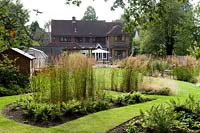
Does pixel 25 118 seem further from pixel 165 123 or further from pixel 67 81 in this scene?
pixel 165 123

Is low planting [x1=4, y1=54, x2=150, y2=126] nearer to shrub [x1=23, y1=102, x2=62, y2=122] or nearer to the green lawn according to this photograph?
shrub [x1=23, y1=102, x2=62, y2=122]

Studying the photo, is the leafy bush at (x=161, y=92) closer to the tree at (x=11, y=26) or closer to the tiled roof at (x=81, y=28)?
the tree at (x=11, y=26)

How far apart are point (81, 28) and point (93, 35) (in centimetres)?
242

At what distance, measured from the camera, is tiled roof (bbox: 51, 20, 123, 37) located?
184ft

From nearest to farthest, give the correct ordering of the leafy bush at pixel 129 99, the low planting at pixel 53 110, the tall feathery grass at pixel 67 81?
the low planting at pixel 53 110 → the tall feathery grass at pixel 67 81 → the leafy bush at pixel 129 99

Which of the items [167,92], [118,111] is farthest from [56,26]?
[118,111]

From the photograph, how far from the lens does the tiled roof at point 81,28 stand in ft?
184

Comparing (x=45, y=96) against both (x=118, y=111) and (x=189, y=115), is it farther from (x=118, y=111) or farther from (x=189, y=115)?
(x=189, y=115)

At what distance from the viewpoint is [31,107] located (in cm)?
842

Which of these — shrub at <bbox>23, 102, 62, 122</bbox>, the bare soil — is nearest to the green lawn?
the bare soil

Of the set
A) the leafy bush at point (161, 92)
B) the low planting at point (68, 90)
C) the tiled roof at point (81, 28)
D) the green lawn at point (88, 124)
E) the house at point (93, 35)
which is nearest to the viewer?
the green lawn at point (88, 124)

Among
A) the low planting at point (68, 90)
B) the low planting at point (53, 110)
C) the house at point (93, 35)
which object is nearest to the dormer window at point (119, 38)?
the house at point (93, 35)

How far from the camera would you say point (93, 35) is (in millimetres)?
55969

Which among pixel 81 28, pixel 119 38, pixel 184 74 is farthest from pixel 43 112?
pixel 81 28
